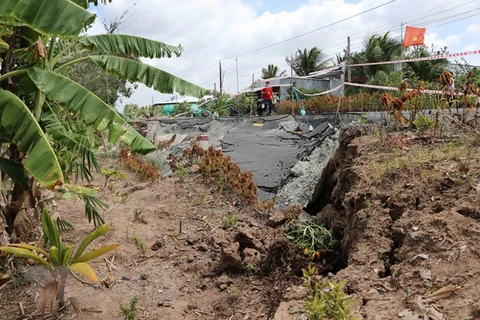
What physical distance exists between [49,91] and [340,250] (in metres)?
3.65

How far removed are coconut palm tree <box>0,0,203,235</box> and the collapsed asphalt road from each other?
8.93 feet

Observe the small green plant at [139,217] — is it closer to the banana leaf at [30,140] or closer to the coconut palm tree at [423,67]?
→ the banana leaf at [30,140]

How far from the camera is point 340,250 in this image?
482 centimetres

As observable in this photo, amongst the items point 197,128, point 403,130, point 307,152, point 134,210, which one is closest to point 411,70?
point 197,128

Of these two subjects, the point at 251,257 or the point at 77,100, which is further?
the point at 251,257

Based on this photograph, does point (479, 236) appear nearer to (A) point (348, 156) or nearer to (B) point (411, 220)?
(B) point (411, 220)

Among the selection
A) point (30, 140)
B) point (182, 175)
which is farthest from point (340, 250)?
point (182, 175)

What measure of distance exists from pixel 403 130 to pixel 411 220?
2.85 m

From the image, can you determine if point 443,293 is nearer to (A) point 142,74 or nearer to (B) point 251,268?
(B) point 251,268

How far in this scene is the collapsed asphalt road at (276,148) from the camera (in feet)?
25.5

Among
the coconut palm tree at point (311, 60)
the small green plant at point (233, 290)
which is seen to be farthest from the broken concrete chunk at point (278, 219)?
the coconut palm tree at point (311, 60)


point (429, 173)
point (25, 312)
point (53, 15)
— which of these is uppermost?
point (53, 15)

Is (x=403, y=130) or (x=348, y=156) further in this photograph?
(x=403, y=130)

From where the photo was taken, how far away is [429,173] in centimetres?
418
